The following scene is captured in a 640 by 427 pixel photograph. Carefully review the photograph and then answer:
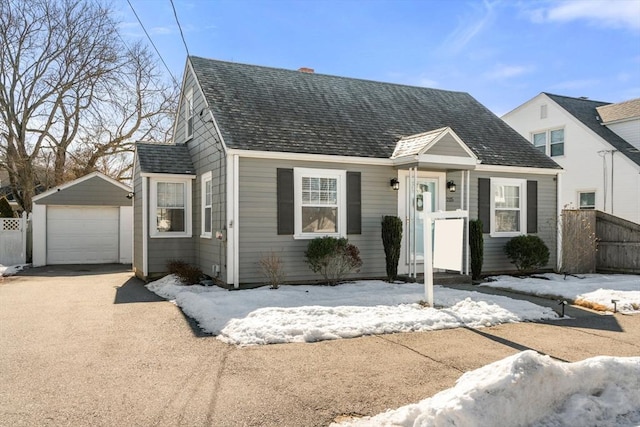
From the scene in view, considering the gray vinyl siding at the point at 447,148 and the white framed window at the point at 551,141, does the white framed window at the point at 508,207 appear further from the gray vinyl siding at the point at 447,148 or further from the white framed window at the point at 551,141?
the white framed window at the point at 551,141

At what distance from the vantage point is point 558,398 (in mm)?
4113

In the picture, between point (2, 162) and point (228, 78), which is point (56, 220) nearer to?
point (2, 162)

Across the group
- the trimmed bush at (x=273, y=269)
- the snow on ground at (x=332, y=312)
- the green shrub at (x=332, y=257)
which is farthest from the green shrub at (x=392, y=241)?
the trimmed bush at (x=273, y=269)

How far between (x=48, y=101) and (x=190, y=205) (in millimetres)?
15783

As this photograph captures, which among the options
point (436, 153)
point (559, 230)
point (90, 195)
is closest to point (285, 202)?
point (436, 153)

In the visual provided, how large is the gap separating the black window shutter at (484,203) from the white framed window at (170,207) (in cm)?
739

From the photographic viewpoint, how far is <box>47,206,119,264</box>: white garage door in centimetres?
1845

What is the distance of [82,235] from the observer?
18844mm

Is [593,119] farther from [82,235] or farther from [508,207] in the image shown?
[82,235]

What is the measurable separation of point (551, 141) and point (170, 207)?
650 inches

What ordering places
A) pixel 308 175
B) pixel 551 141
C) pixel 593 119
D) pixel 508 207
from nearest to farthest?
pixel 308 175 → pixel 508 207 → pixel 593 119 → pixel 551 141

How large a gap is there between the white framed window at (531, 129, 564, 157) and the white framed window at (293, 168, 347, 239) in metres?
13.3

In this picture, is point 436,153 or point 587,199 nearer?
point 436,153

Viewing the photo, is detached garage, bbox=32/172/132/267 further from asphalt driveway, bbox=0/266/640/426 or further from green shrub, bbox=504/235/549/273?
green shrub, bbox=504/235/549/273
